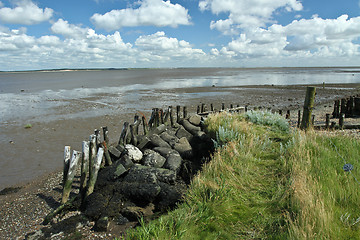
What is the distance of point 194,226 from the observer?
137 inches

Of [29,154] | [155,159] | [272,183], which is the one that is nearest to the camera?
[272,183]

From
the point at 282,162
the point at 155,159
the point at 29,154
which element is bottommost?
the point at 29,154

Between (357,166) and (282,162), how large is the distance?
1.40 m

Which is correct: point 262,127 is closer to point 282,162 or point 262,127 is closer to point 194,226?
point 282,162

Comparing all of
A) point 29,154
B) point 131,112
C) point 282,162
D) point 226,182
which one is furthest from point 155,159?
point 131,112

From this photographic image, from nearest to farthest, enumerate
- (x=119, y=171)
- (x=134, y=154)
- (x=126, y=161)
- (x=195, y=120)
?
(x=119, y=171) → (x=126, y=161) → (x=134, y=154) → (x=195, y=120)

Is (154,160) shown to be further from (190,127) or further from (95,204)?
(190,127)

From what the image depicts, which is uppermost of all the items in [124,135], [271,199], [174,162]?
[124,135]

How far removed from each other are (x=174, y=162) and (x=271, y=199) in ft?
11.6

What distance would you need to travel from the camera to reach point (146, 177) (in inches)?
243

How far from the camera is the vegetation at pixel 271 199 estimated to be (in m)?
3.21

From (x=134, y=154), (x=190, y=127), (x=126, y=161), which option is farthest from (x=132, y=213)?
(x=190, y=127)

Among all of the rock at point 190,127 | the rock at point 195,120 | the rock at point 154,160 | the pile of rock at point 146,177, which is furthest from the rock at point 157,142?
the rock at point 195,120

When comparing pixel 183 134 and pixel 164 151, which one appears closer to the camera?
pixel 164 151
